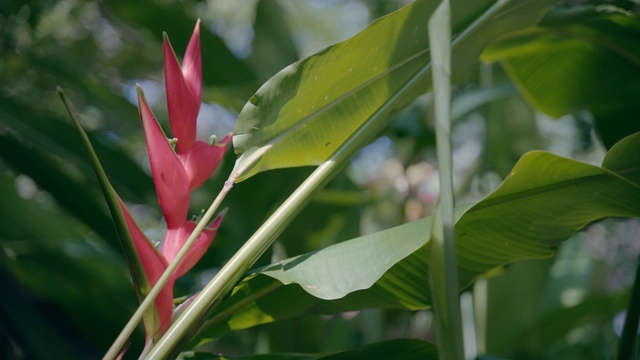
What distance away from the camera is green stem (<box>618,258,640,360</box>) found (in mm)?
580

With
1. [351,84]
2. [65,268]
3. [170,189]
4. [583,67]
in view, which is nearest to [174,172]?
[170,189]

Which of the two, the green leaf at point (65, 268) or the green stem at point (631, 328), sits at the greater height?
the green leaf at point (65, 268)

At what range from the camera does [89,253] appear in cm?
87

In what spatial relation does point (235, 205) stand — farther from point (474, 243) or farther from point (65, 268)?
point (474, 243)

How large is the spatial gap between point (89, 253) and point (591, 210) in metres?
0.66

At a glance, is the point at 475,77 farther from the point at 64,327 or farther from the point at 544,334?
the point at 64,327

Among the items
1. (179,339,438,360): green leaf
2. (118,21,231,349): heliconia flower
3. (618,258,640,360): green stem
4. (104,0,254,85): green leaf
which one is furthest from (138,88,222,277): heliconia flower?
(104,0,254,85): green leaf

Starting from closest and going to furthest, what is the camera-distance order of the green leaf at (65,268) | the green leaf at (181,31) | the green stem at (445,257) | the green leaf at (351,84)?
the green stem at (445,257)
the green leaf at (351,84)
the green leaf at (65,268)
the green leaf at (181,31)

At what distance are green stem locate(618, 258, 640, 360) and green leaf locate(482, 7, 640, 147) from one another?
0.86 feet

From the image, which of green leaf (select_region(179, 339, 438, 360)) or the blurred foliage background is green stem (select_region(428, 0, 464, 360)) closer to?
green leaf (select_region(179, 339, 438, 360))

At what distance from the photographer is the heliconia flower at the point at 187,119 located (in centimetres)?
45

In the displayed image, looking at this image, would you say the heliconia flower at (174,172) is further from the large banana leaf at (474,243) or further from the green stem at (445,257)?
the green stem at (445,257)

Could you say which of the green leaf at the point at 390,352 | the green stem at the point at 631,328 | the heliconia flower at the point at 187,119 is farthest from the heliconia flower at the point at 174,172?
Result: the green stem at the point at 631,328

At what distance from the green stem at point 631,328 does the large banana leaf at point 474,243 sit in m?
0.11
